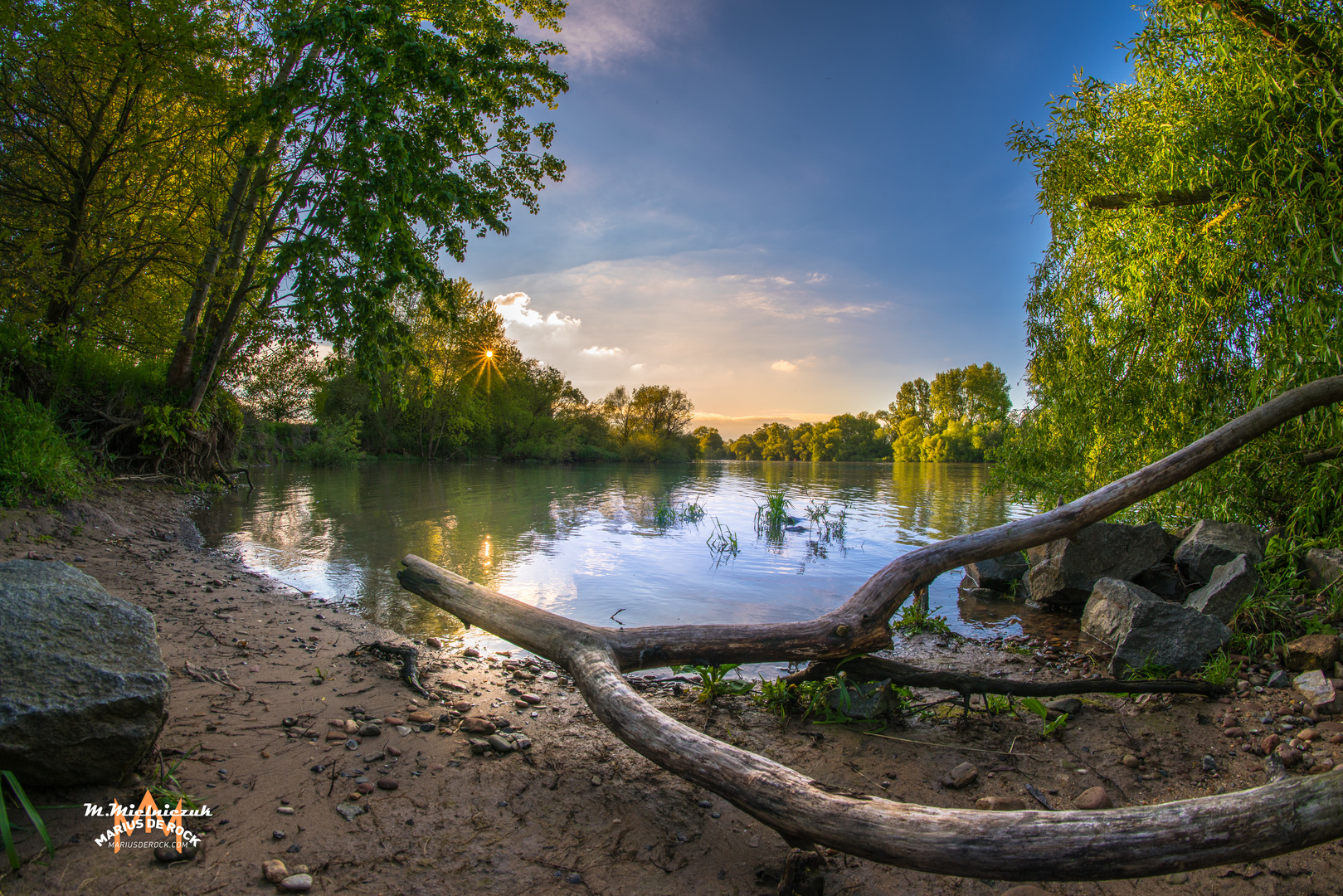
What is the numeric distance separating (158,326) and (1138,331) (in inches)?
666

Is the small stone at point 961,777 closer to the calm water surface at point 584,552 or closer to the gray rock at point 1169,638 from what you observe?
the gray rock at point 1169,638

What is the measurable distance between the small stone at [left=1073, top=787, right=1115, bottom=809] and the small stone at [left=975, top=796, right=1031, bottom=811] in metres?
0.23

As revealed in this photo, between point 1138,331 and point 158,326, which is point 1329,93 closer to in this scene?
point 1138,331

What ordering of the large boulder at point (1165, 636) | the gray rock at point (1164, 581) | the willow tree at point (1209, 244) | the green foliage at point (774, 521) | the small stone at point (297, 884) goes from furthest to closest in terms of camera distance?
the green foliage at point (774, 521)
the gray rock at point (1164, 581)
the willow tree at point (1209, 244)
the large boulder at point (1165, 636)
the small stone at point (297, 884)

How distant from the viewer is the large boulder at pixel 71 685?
2.04m

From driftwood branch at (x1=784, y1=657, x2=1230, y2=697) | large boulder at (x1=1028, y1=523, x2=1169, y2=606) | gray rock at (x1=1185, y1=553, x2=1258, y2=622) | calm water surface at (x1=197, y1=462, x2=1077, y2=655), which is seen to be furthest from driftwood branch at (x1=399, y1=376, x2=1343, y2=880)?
large boulder at (x1=1028, y1=523, x2=1169, y2=606)

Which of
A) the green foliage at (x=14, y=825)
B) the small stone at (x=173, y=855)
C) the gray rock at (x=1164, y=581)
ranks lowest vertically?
the small stone at (x=173, y=855)

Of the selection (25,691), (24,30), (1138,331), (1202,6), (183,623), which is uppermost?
(24,30)

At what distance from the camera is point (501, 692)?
410 cm

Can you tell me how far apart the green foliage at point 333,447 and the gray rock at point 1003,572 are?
34359 mm

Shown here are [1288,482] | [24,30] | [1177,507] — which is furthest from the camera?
[24,30]

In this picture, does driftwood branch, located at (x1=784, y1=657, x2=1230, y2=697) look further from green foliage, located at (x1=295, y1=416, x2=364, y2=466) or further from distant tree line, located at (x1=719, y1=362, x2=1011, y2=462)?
distant tree line, located at (x1=719, y1=362, x2=1011, y2=462)

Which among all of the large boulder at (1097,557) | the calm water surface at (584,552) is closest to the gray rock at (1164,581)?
the large boulder at (1097,557)

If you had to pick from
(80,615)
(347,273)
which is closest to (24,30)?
(347,273)
